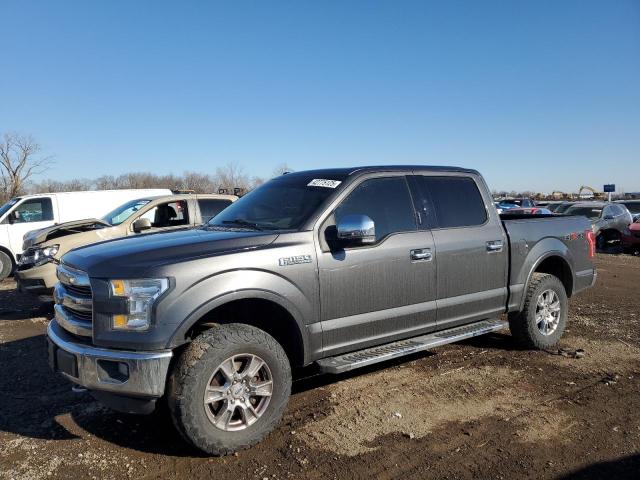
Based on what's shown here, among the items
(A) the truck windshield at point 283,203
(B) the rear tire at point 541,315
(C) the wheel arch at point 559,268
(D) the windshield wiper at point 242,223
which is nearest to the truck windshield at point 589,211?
(C) the wheel arch at point 559,268

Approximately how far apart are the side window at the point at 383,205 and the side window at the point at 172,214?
19.4 feet

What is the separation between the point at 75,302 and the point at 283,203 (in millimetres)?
1815

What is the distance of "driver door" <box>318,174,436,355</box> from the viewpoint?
154 inches

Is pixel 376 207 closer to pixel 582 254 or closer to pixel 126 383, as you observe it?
pixel 126 383

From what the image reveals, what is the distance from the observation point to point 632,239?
16422 mm

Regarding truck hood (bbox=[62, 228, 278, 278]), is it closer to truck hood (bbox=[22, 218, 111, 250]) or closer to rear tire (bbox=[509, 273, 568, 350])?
rear tire (bbox=[509, 273, 568, 350])

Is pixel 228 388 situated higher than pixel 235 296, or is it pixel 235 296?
pixel 235 296

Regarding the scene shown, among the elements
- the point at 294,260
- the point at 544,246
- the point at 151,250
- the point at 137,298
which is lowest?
the point at 544,246

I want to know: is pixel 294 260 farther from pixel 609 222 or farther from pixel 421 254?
pixel 609 222

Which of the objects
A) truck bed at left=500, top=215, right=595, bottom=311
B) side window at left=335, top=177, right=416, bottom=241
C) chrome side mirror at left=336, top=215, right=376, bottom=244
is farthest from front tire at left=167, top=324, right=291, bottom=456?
truck bed at left=500, top=215, right=595, bottom=311

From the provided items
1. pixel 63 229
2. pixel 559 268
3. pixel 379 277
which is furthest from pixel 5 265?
pixel 559 268

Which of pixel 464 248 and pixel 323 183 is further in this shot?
pixel 464 248

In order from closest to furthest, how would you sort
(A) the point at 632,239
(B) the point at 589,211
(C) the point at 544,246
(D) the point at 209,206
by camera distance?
(C) the point at 544,246 < (D) the point at 209,206 < (A) the point at 632,239 < (B) the point at 589,211

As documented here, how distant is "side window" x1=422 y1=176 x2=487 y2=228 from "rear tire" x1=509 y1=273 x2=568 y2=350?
3.52 ft
